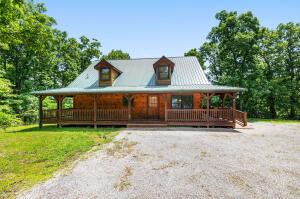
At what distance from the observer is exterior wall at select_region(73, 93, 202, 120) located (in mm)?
15945

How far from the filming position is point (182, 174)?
5344 millimetres

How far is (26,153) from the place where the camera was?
7609 mm

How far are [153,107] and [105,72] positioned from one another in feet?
18.1

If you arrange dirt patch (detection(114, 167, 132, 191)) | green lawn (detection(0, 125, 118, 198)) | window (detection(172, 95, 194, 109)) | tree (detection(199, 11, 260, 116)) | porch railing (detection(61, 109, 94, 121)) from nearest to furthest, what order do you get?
dirt patch (detection(114, 167, 132, 191)), green lawn (detection(0, 125, 118, 198)), porch railing (detection(61, 109, 94, 121)), window (detection(172, 95, 194, 109)), tree (detection(199, 11, 260, 116))

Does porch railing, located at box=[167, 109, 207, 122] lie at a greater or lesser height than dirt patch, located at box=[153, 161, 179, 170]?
greater

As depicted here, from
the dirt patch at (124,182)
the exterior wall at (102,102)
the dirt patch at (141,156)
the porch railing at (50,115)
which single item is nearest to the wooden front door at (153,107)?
the exterior wall at (102,102)

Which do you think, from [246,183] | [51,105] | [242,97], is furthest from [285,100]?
[51,105]

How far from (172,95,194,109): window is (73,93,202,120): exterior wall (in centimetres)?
43

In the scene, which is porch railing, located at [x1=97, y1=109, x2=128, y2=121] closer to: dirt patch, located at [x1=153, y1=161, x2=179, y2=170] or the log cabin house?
the log cabin house

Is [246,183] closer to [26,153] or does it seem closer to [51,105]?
[26,153]

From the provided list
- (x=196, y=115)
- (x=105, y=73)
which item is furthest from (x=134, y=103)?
(x=196, y=115)

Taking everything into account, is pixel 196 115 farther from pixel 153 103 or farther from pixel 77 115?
pixel 77 115

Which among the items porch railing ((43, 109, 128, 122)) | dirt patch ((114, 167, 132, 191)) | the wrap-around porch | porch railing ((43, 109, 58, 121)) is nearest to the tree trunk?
the wrap-around porch

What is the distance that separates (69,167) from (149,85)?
10.7m
